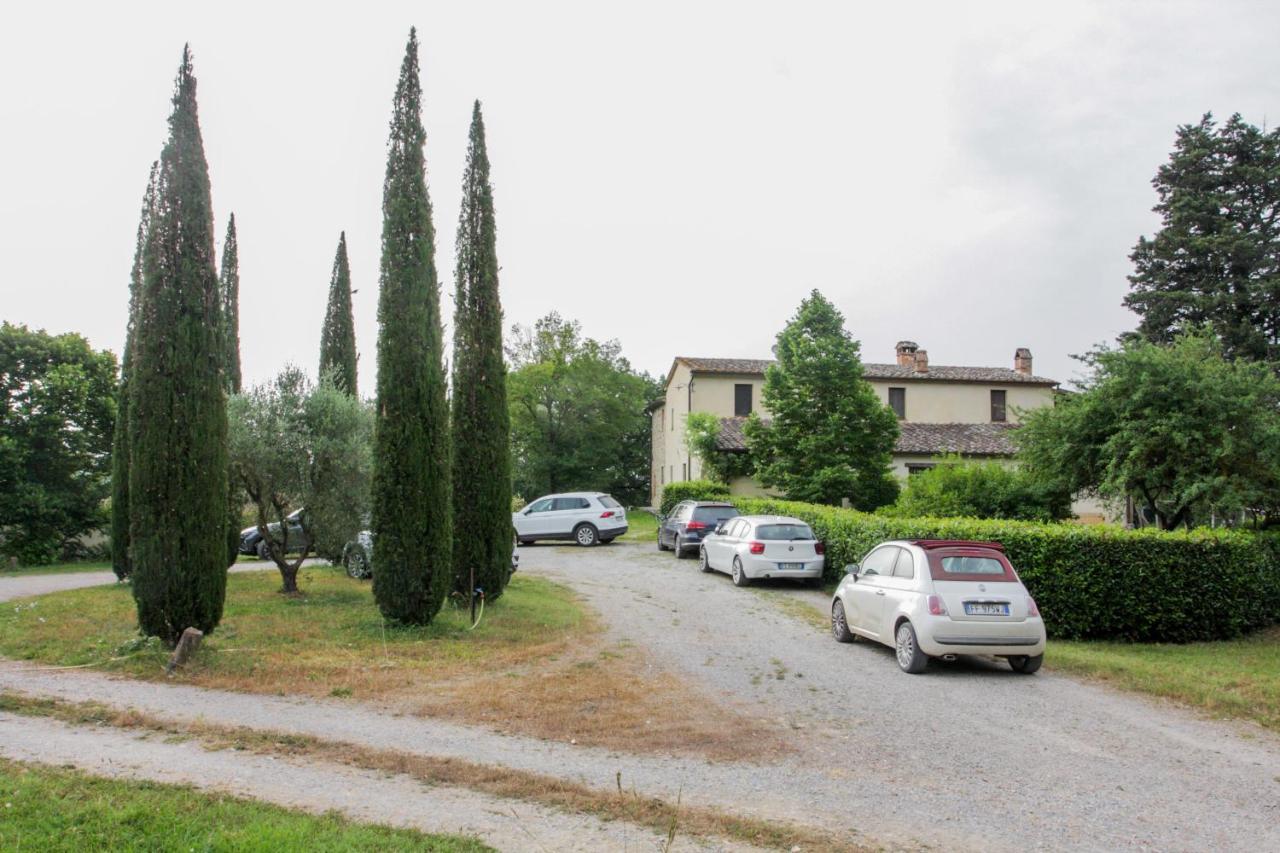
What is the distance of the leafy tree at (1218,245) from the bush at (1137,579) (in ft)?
65.9

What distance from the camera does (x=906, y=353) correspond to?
1857 inches

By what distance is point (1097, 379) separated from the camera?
18250mm

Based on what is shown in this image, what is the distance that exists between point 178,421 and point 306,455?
16.5 ft

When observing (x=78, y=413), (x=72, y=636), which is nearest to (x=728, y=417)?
(x=78, y=413)

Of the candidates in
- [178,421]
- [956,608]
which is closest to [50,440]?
[178,421]

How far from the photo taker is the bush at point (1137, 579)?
12.1 m

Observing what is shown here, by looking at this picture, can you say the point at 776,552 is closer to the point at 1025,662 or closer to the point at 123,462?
the point at 1025,662

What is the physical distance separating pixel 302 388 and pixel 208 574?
232 inches

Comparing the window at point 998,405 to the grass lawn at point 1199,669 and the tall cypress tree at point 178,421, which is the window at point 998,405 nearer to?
the grass lawn at point 1199,669

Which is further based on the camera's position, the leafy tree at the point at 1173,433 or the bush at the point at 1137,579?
the leafy tree at the point at 1173,433

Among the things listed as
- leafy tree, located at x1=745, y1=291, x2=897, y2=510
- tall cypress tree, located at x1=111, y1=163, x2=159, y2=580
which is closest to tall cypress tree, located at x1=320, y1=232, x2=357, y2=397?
tall cypress tree, located at x1=111, y1=163, x2=159, y2=580

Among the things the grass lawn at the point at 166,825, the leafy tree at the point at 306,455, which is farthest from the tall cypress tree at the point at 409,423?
the grass lawn at the point at 166,825

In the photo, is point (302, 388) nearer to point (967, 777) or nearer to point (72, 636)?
point (72, 636)

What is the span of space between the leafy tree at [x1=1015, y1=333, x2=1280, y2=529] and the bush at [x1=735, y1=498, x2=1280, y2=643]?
10.5 feet
